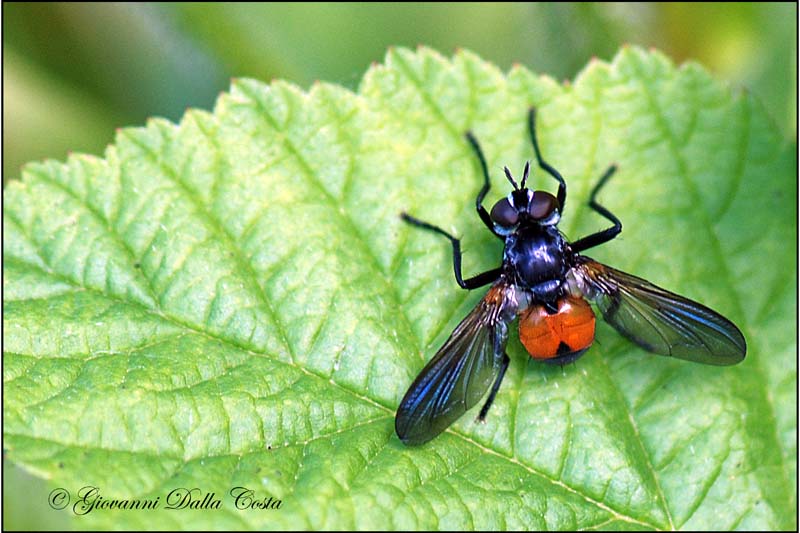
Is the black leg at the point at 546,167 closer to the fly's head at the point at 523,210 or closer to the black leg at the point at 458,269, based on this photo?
the fly's head at the point at 523,210

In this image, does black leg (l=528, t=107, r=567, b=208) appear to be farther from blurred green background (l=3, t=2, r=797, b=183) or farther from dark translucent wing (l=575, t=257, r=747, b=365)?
blurred green background (l=3, t=2, r=797, b=183)

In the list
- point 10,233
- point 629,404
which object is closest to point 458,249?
point 629,404

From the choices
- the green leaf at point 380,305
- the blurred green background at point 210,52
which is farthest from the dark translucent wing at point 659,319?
the blurred green background at point 210,52

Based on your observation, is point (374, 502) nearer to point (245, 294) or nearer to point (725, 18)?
point (245, 294)

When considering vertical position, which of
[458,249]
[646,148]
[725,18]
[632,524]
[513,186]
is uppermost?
[725,18]

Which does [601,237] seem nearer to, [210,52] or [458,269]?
[458,269]

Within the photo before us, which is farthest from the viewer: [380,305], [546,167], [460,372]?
[546,167]

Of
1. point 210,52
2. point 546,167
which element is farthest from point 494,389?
point 210,52
